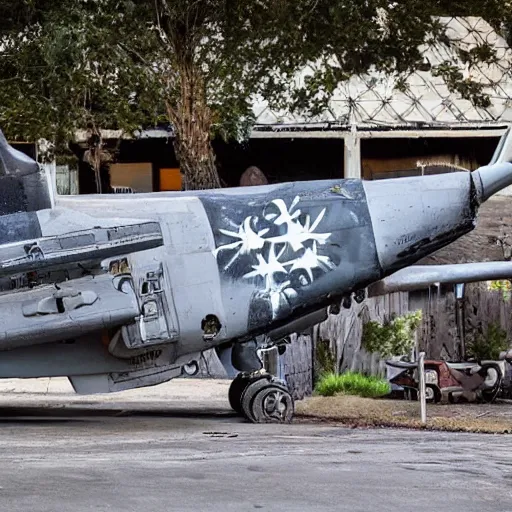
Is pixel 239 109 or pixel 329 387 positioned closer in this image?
pixel 329 387

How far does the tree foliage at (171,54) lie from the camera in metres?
22.8

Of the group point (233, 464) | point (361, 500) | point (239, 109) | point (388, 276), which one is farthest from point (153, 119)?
point (361, 500)

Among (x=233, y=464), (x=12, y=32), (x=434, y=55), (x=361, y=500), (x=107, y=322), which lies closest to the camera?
(x=361, y=500)

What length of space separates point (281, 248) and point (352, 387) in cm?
442

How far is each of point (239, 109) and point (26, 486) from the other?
1525 centimetres

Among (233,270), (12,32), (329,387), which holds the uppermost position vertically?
(12,32)

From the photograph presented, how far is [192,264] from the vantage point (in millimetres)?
15430

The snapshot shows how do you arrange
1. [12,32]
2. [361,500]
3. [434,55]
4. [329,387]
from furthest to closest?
[434,55], [12,32], [329,387], [361,500]

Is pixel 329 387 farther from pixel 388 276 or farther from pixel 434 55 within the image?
pixel 434 55

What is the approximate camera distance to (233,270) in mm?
15531

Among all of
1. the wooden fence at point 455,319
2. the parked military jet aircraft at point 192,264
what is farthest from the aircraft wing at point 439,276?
the wooden fence at point 455,319

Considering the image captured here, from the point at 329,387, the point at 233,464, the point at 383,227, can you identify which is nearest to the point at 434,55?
the point at 329,387

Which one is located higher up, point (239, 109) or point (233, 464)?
point (239, 109)

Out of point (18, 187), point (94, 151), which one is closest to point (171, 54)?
point (94, 151)
